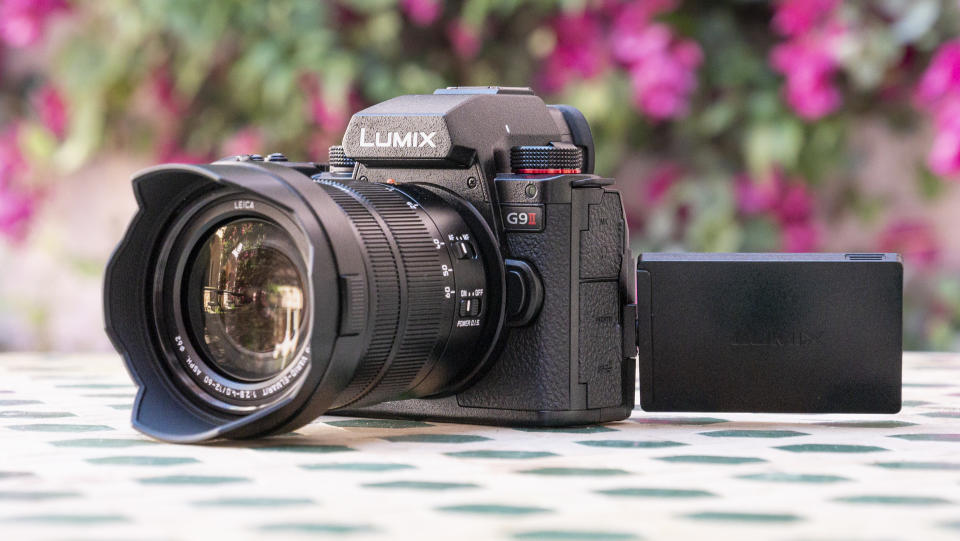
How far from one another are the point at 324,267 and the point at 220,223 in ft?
0.63

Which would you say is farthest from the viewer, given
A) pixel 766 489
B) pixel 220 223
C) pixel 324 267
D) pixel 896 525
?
pixel 220 223

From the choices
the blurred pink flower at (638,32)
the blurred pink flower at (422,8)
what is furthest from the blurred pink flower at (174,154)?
the blurred pink flower at (638,32)

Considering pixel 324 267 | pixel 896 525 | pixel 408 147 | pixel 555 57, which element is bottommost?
pixel 896 525

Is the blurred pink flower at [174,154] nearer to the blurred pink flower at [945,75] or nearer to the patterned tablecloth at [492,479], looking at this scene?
the blurred pink flower at [945,75]

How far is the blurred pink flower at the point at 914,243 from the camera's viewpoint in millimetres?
3168

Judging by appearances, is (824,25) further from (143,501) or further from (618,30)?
(143,501)

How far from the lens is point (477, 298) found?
1.68 m

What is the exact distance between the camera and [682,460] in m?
1.50

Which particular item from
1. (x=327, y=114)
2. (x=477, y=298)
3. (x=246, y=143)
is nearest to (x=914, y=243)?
(x=327, y=114)

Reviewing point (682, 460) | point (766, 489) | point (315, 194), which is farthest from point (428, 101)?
point (766, 489)

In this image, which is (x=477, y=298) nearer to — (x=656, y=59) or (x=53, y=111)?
(x=656, y=59)

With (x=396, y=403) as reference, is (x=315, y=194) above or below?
above

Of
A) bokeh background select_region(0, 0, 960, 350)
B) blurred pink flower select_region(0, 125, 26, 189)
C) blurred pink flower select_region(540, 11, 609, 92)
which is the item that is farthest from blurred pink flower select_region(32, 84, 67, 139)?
blurred pink flower select_region(540, 11, 609, 92)

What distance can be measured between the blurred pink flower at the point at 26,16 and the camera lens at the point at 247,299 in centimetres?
202
